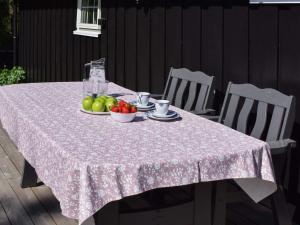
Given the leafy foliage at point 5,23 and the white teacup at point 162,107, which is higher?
the leafy foliage at point 5,23

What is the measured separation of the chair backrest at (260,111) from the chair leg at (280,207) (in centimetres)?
32

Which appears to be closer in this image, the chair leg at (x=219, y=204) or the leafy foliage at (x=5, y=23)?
the chair leg at (x=219, y=204)

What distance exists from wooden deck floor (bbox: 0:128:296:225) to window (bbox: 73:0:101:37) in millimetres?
2518

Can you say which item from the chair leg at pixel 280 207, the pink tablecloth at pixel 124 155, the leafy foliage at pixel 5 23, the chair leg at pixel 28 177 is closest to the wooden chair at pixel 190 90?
the pink tablecloth at pixel 124 155

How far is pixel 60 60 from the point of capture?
791cm

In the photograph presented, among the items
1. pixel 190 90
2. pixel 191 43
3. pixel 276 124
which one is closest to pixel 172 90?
pixel 190 90

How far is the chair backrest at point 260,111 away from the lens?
3035 millimetres

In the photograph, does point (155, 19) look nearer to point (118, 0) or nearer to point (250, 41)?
point (118, 0)

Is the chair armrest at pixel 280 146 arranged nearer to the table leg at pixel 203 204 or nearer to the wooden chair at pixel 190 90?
the table leg at pixel 203 204

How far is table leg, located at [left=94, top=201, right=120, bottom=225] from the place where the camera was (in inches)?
97.6

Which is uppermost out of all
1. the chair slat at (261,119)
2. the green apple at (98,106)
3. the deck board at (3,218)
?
the green apple at (98,106)

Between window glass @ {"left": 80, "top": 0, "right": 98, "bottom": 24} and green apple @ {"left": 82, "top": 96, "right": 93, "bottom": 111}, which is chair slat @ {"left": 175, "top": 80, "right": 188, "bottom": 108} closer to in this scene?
green apple @ {"left": 82, "top": 96, "right": 93, "bottom": 111}

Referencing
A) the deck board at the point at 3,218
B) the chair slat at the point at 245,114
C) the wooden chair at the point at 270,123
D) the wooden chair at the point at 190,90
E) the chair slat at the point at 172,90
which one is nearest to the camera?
the wooden chair at the point at 270,123

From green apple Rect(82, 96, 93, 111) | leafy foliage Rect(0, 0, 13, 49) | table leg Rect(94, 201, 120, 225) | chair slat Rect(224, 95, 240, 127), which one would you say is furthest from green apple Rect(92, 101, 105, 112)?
leafy foliage Rect(0, 0, 13, 49)
